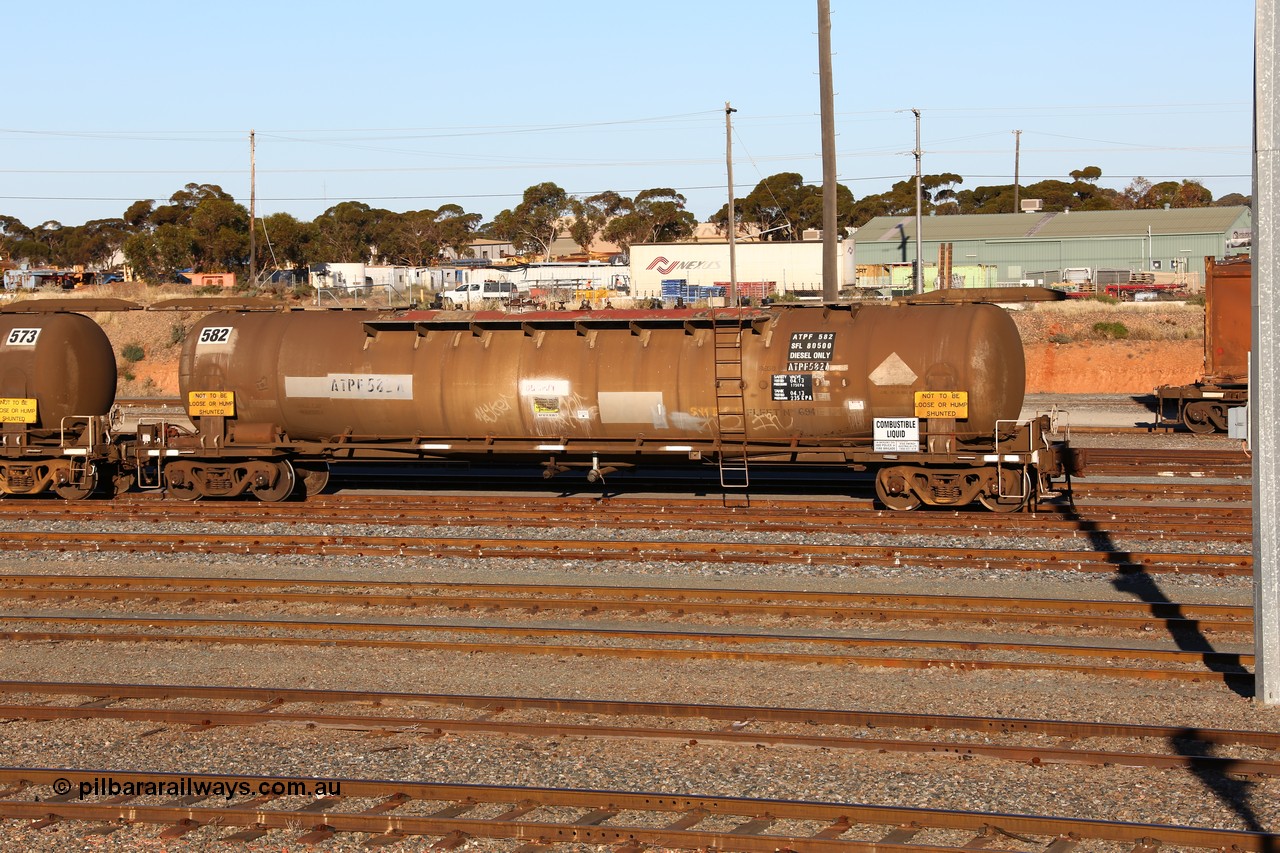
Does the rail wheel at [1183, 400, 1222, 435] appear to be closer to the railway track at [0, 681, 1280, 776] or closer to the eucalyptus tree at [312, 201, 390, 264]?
the railway track at [0, 681, 1280, 776]

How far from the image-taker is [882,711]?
33.2ft

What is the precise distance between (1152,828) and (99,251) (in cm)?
12168

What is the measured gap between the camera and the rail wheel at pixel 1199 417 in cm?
2861

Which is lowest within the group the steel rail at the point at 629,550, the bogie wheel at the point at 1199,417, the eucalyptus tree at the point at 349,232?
the steel rail at the point at 629,550

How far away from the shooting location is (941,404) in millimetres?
18359

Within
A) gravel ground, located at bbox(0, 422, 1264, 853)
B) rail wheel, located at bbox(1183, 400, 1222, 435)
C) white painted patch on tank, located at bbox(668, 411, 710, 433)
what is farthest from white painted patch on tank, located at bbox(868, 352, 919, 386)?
rail wheel, located at bbox(1183, 400, 1222, 435)

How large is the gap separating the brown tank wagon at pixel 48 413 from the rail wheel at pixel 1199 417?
23.5 m

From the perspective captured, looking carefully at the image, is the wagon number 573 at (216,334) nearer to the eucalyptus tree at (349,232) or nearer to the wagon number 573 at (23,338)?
the wagon number 573 at (23,338)

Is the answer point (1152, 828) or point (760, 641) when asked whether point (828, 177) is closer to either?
point (760, 641)

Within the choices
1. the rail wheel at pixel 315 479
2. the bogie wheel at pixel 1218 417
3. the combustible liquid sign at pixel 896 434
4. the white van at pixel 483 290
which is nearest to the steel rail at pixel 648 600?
the combustible liquid sign at pixel 896 434

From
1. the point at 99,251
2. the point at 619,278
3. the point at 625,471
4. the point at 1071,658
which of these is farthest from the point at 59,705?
the point at 99,251

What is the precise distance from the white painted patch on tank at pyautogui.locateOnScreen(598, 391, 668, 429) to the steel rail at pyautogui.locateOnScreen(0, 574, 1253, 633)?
17.1 feet

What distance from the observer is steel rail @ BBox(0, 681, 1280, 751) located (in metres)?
9.42

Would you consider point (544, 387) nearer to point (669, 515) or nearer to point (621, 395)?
point (621, 395)
